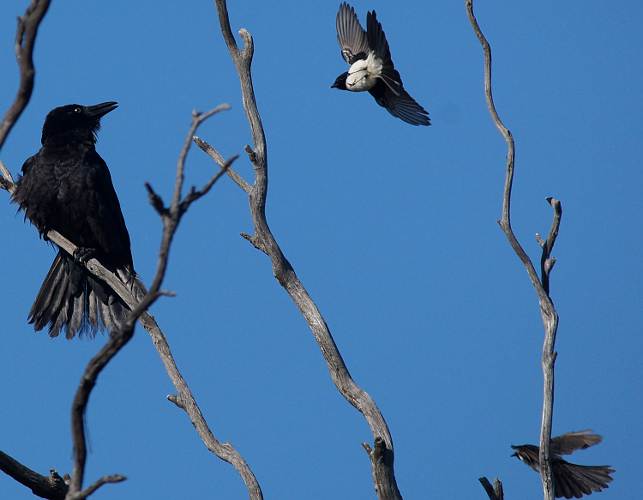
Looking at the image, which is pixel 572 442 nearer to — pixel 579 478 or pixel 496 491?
pixel 579 478

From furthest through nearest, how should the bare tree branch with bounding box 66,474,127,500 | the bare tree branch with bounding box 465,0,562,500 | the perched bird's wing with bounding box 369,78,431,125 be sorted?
the perched bird's wing with bounding box 369,78,431,125 < the bare tree branch with bounding box 465,0,562,500 < the bare tree branch with bounding box 66,474,127,500

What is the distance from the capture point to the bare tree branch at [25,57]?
2594 millimetres

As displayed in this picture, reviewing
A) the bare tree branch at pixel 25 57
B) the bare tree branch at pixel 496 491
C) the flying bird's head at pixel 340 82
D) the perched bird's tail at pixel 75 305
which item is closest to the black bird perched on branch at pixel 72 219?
the perched bird's tail at pixel 75 305

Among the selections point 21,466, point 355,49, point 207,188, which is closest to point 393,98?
point 355,49

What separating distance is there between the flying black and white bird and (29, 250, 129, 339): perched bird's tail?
2.20m

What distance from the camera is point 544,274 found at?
16.7 ft

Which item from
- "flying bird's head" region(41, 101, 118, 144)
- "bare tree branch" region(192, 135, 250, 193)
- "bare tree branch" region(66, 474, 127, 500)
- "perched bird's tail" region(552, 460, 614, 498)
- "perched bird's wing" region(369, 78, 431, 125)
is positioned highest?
"perched bird's wing" region(369, 78, 431, 125)

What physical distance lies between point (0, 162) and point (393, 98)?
2.52m

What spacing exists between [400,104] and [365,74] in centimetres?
38

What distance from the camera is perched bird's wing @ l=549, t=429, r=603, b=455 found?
16.8ft

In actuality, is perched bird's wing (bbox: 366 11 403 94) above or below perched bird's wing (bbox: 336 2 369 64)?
below

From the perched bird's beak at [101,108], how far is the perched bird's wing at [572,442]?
154 inches

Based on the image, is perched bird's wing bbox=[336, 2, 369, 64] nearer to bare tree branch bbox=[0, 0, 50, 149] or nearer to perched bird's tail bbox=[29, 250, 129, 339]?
perched bird's tail bbox=[29, 250, 129, 339]

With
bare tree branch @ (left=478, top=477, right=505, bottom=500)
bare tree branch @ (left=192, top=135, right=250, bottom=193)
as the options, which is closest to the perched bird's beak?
bare tree branch @ (left=192, top=135, right=250, bottom=193)
